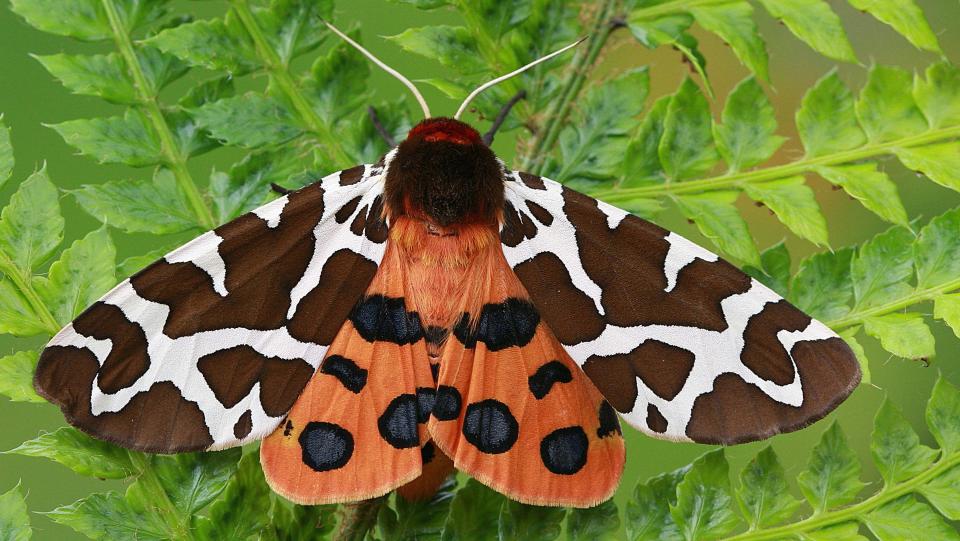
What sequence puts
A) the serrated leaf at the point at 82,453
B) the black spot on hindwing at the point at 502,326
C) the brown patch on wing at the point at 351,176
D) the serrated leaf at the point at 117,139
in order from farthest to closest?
the serrated leaf at the point at 117,139
the brown patch on wing at the point at 351,176
the black spot on hindwing at the point at 502,326
the serrated leaf at the point at 82,453

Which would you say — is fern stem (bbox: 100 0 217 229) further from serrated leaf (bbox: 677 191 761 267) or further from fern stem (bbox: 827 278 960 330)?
fern stem (bbox: 827 278 960 330)

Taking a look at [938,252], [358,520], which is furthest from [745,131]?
[358,520]

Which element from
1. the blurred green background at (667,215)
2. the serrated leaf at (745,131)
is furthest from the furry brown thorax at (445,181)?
the blurred green background at (667,215)

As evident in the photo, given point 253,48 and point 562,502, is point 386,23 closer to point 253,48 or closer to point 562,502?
point 253,48

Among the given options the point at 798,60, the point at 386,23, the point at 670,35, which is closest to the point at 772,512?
the point at 670,35

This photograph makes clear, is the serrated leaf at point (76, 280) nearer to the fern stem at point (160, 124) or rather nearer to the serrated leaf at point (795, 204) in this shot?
the fern stem at point (160, 124)

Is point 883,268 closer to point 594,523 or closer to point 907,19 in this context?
point 907,19
